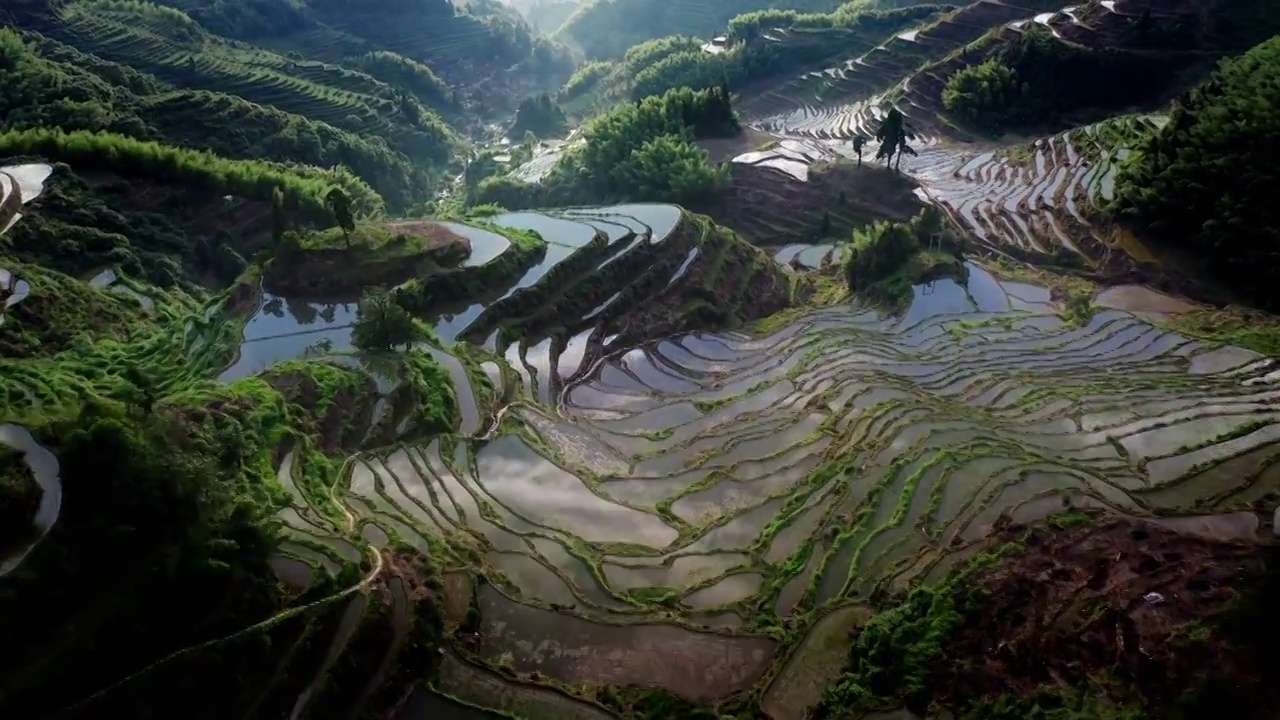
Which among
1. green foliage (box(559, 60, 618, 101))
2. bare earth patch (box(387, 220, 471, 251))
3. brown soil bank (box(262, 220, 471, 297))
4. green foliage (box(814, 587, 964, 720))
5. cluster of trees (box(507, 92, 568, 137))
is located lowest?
cluster of trees (box(507, 92, 568, 137))

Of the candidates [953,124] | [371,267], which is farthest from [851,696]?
[953,124]

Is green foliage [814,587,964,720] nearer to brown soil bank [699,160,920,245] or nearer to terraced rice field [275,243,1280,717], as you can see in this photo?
terraced rice field [275,243,1280,717]

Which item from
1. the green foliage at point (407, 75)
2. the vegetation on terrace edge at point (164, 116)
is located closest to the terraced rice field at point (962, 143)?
the vegetation on terrace edge at point (164, 116)

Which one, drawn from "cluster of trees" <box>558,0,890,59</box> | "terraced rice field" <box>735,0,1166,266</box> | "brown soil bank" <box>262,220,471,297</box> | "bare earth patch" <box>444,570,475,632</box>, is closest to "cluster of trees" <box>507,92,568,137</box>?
"terraced rice field" <box>735,0,1166,266</box>

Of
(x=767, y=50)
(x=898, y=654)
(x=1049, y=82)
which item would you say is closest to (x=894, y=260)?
(x=898, y=654)

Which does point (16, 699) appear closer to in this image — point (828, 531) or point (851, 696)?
point (851, 696)

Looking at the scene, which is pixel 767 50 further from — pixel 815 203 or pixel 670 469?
pixel 670 469

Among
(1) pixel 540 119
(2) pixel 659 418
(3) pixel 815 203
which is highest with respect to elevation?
(3) pixel 815 203
